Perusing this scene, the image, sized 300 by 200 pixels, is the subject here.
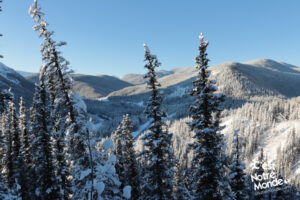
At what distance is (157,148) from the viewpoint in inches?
633

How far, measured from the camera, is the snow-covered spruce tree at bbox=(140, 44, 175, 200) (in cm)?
1594

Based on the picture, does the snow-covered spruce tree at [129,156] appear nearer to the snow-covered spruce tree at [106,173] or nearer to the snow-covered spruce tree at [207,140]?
the snow-covered spruce tree at [207,140]

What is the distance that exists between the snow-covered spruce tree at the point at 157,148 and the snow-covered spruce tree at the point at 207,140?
99.0 inches

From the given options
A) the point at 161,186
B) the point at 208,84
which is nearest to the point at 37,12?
the point at 208,84

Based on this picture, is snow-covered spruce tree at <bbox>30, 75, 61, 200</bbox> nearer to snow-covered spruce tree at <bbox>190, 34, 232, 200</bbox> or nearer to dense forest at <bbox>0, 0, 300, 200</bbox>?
dense forest at <bbox>0, 0, 300, 200</bbox>

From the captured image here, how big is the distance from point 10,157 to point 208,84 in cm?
2866

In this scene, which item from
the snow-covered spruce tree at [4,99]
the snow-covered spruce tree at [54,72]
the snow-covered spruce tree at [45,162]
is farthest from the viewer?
the snow-covered spruce tree at [45,162]

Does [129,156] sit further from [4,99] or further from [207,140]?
[4,99]

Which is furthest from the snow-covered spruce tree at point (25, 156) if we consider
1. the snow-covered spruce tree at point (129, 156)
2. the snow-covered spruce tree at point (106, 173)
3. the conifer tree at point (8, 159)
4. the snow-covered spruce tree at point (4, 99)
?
the snow-covered spruce tree at point (106, 173)

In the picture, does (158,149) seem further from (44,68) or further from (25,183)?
(25,183)

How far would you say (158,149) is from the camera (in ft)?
52.9

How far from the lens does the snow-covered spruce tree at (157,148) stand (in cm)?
1594

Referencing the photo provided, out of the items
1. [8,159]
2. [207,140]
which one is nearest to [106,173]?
[207,140]

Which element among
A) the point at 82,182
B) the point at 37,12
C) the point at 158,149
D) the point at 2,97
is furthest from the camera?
the point at 158,149
